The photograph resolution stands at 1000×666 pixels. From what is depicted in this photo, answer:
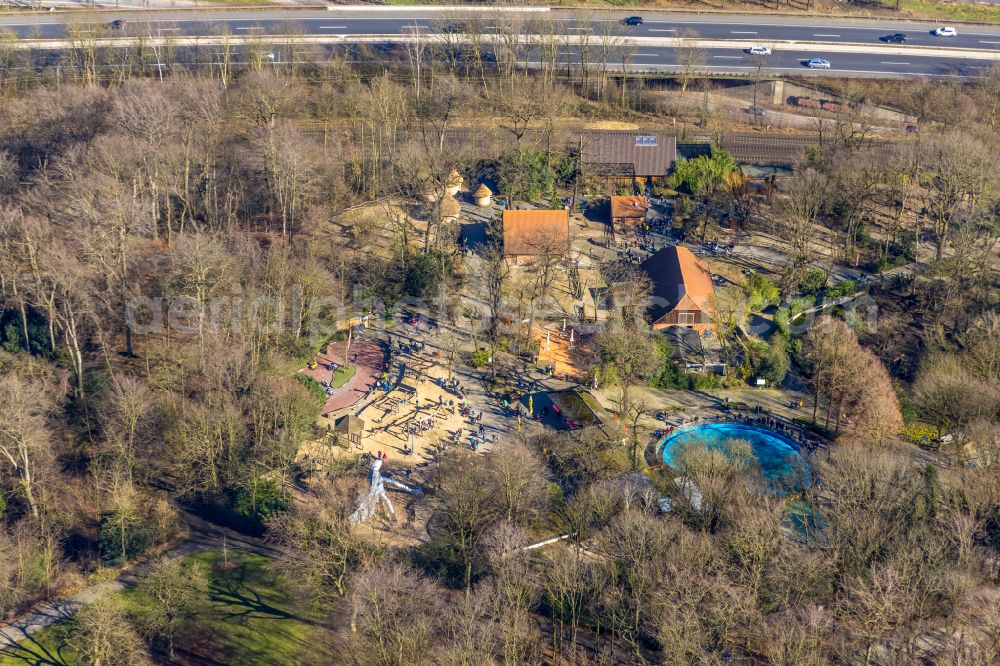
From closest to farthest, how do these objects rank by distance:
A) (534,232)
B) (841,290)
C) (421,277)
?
(421,277) < (841,290) < (534,232)

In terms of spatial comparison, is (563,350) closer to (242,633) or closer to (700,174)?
(700,174)

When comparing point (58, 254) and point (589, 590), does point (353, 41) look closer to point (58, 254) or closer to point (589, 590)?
point (58, 254)

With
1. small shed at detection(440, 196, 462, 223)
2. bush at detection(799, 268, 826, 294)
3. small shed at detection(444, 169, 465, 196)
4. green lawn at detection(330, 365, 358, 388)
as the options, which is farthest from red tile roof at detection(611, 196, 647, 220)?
green lawn at detection(330, 365, 358, 388)

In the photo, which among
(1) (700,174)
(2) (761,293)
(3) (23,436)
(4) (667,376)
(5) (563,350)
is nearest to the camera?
(3) (23,436)

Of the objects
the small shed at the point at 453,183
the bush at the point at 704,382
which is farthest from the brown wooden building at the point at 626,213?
the bush at the point at 704,382

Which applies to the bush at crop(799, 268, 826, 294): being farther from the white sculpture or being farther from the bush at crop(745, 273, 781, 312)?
the white sculpture

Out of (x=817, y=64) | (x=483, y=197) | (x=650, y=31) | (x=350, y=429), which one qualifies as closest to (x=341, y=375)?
(x=350, y=429)
